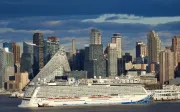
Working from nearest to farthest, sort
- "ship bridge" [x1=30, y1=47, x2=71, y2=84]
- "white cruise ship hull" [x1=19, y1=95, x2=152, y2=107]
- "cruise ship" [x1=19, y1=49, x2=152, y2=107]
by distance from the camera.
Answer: "white cruise ship hull" [x1=19, y1=95, x2=152, y2=107], "cruise ship" [x1=19, y1=49, x2=152, y2=107], "ship bridge" [x1=30, y1=47, x2=71, y2=84]

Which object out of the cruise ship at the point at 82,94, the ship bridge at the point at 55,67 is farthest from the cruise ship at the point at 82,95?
the ship bridge at the point at 55,67

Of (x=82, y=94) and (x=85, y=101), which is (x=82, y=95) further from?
(x=85, y=101)

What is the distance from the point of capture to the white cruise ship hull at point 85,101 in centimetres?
8619

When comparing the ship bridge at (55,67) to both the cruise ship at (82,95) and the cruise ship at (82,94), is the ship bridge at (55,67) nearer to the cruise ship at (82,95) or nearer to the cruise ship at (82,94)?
the cruise ship at (82,94)

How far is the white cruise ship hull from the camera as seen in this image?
86.2 m

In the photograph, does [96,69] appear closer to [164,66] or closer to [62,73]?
[164,66]

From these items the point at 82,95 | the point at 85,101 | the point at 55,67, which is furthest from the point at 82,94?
the point at 55,67

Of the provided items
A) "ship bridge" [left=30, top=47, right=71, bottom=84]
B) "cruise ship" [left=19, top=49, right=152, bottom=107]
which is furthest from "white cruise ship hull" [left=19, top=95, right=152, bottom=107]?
"ship bridge" [left=30, top=47, right=71, bottom=84]

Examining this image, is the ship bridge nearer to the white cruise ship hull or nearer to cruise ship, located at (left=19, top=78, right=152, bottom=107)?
cruise ship, located at (left=19, top=78, right=152, bottom=107)

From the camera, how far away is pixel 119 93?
90.9m

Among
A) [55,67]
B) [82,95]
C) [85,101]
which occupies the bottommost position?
[85,101]


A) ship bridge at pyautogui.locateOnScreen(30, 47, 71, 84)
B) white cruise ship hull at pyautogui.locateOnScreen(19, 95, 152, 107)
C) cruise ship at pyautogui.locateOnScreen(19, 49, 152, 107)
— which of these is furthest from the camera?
ship bridge at pyautogui.locateOnScreen(30, 47, 71, 84)

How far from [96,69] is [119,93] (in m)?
80.6

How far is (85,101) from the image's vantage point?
88.1 m
